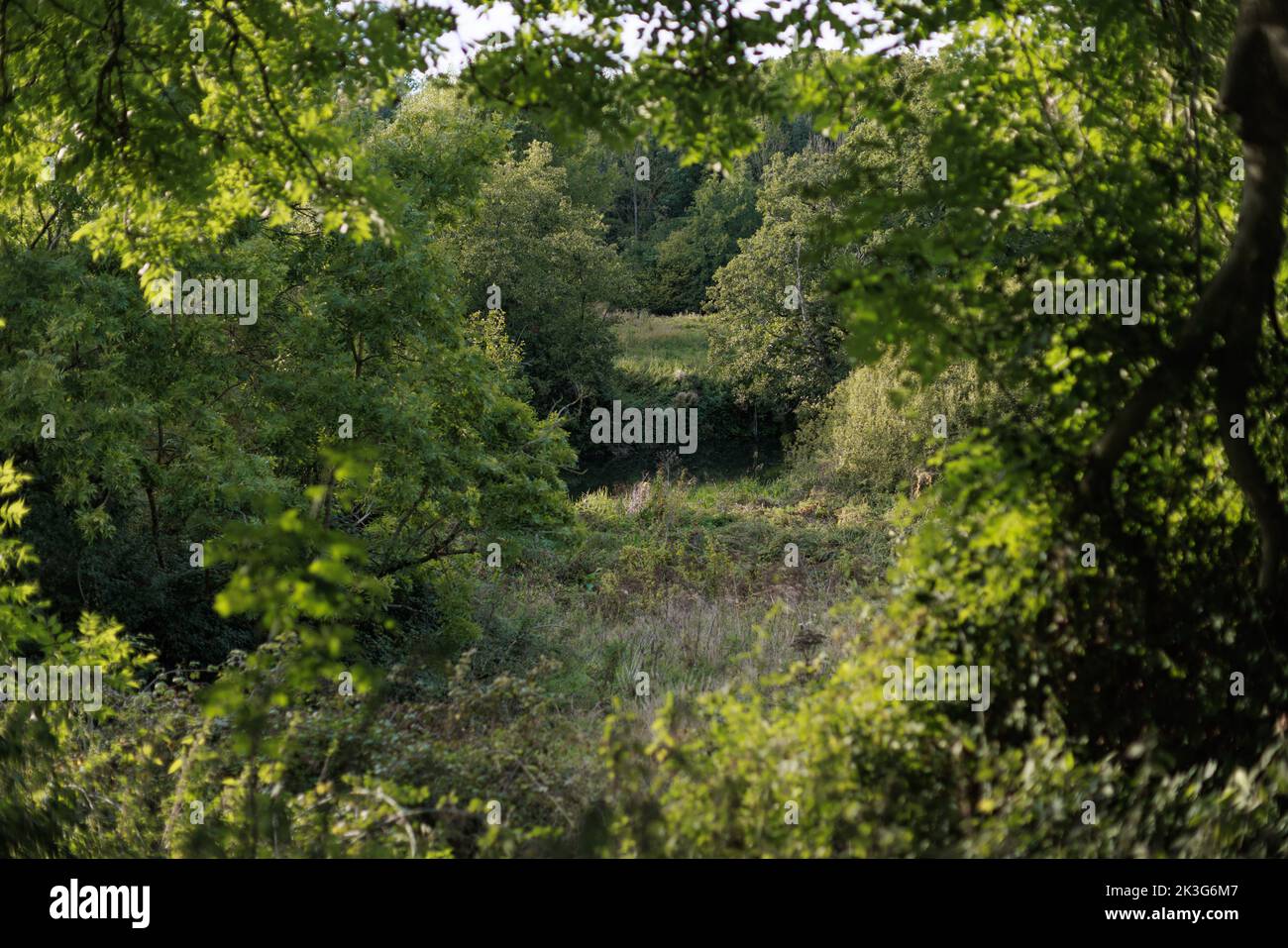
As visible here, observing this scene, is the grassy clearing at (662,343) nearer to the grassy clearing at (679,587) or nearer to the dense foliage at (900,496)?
the grassy clearing at (679,587)

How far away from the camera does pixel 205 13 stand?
752 cm

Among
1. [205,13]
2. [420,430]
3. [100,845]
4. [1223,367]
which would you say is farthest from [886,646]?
[420,430]

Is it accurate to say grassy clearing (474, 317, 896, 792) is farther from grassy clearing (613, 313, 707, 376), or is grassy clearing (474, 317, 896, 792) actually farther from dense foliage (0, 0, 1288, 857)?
grassy clearing (613, 313, 707, 376)

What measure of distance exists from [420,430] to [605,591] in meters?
5.92

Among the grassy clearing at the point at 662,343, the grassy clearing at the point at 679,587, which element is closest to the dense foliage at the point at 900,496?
the grassy clearing at the point at 679,587

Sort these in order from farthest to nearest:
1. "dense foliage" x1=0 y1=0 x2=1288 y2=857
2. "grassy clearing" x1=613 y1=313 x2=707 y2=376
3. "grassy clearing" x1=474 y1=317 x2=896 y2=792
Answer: "grassy clearing" x1=613 y1=313 x2=707 y2=376 < "grassy clearing" x1=474 y1=317 x2=896 y2=792 < "dense foliage" x1=0 y1=0 x2=1288 y2=857

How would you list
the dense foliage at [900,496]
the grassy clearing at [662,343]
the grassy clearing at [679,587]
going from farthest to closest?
the grassy clearing at [662,343] < the grassy clearing at [679,587] < the dense foliage at [900,496]

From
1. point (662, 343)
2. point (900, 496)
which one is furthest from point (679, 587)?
point (662, 343)

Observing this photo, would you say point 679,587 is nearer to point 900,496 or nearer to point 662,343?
point 900,496

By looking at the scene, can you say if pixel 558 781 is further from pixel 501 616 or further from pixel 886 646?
pixel 501 616

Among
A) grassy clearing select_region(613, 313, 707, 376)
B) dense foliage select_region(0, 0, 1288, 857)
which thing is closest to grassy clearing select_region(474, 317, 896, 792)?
dense foliage select_region(0, 0, 1288, 857)

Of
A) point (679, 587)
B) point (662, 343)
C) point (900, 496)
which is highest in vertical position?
point (662, 343)

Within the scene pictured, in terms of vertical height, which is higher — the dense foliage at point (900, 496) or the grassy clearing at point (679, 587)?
the dense foliage at point (900, 496)

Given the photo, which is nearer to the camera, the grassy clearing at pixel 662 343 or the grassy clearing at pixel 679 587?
the grassy clearing at pixel 679 587
